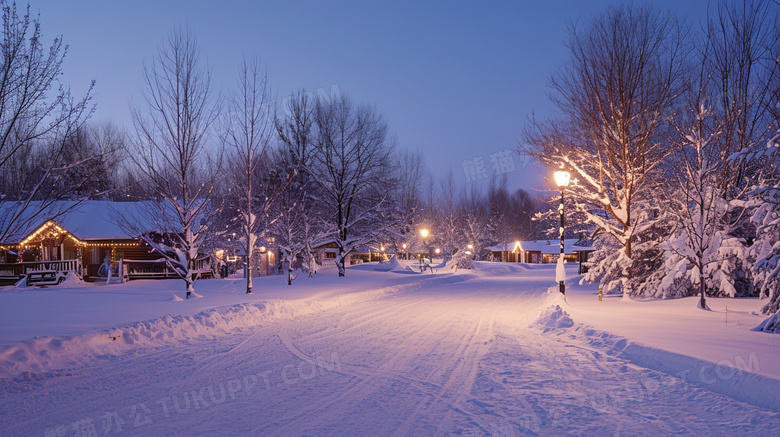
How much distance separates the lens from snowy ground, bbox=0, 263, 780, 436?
507cm

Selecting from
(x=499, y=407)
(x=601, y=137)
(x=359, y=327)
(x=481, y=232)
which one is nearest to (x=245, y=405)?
(x=499, y=407)

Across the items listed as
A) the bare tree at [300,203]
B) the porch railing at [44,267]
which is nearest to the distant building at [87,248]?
the porch railing at [44,267]

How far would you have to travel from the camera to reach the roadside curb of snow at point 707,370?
5.79m

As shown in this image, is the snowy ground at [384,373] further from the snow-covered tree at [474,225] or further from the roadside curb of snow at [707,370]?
the snow-covered tree at [474,225]

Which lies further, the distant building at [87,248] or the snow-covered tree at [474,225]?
the snow-covered tree at [474,225]

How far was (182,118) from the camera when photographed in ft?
50.2

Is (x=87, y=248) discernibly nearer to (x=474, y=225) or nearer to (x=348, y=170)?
(x=348, y=170)

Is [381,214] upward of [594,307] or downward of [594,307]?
upward

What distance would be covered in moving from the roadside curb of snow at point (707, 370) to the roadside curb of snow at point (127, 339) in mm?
8489

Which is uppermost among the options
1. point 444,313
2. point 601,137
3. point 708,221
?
point 601,137

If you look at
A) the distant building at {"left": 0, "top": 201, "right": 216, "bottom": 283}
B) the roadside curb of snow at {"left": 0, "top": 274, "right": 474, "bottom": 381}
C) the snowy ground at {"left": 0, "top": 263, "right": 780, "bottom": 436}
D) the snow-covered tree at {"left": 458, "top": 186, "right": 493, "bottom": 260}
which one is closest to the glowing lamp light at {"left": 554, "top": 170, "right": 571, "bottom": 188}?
the snowy ground at {"left": 0, "top": 263, "right": 780, "bottom": 436}

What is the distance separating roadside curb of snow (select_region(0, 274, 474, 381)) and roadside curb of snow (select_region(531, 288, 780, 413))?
27.8ft

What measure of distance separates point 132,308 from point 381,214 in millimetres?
18935

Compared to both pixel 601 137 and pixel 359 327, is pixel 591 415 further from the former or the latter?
pixel 601 137
